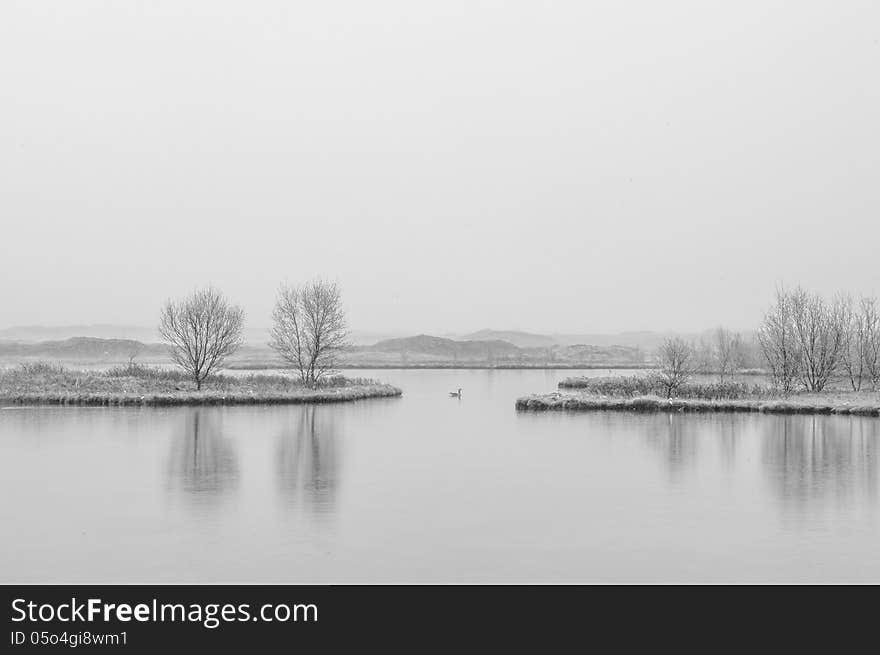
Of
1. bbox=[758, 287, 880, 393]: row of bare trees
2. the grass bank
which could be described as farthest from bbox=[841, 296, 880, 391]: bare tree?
the grass bank

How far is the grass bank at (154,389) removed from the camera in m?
28.0

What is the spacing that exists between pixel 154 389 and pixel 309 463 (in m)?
18.7

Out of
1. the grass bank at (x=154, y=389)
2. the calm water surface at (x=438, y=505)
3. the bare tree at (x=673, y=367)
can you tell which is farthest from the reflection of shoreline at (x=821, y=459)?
the grass bank at (x=154, y=389)

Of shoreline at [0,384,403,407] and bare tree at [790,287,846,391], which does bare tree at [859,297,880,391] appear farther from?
shoreline at [0,384,403,407]

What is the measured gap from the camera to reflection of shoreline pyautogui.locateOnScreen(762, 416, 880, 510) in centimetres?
1125

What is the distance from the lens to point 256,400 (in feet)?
95.7

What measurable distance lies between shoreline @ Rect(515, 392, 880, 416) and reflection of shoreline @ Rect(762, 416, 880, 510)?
198cm

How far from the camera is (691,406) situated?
2539 cm

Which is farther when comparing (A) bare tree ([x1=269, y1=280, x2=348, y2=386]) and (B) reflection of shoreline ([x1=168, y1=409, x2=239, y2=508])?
(A) bare tree ([x1=269, y1=280, x2=348, y2=386])
